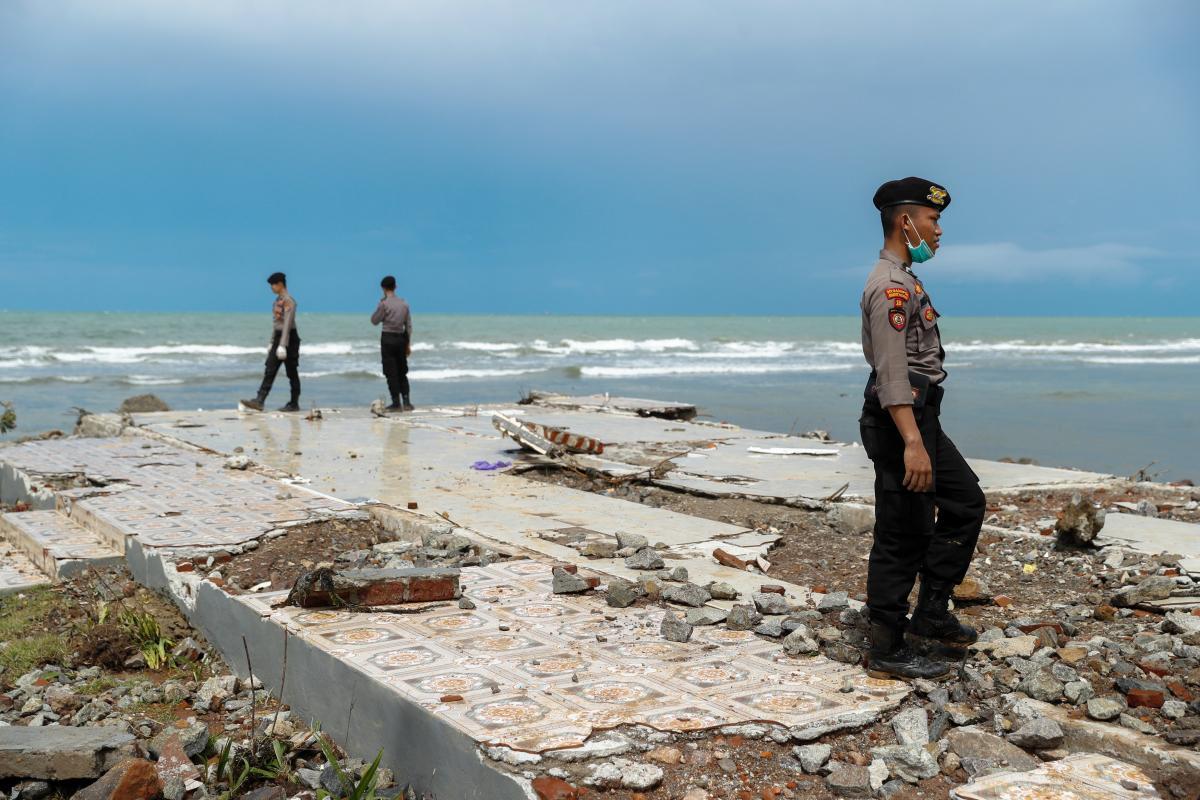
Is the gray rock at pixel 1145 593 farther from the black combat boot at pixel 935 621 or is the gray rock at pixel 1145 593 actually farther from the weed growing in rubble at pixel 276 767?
the weed growing in rubble at pixel 276 767

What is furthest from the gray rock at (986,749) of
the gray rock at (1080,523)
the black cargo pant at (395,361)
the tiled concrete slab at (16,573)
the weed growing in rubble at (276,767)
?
the black cargo pant at (395,361)

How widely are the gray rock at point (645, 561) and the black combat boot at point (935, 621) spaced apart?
1.56 m

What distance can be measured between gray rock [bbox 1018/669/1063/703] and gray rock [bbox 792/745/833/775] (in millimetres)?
806

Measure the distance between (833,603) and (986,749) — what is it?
1404mm

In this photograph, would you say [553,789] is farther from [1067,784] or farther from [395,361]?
[395,361]

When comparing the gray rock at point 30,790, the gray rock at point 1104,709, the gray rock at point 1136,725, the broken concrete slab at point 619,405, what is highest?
the broken concrete slab at point 619,405

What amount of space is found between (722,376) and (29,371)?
20.0 metres

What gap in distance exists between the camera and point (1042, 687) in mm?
3553

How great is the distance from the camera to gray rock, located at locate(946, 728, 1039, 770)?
3.16 m

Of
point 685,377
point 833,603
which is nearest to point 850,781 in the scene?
point 833,603

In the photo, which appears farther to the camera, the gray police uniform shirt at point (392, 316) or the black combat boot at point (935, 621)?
the gray police uniform shirt at point (392, 316)

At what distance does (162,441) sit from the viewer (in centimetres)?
1066

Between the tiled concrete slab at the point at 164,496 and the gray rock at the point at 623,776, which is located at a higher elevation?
the tiled concrete slab at the point at 164,496

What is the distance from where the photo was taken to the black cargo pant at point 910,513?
3816mm
